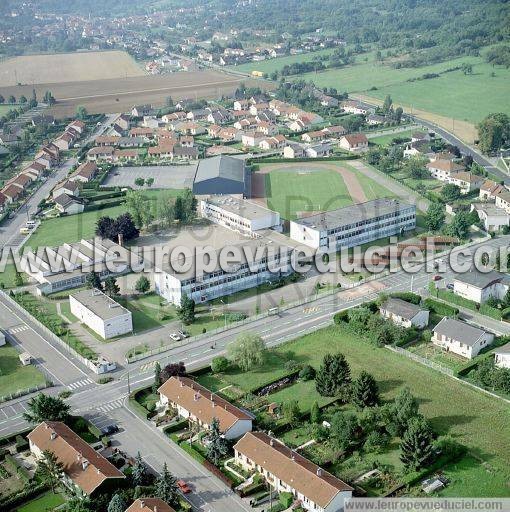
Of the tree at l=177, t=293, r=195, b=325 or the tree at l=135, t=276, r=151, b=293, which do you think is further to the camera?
the tree at l=135, t=276, r=151, b=293

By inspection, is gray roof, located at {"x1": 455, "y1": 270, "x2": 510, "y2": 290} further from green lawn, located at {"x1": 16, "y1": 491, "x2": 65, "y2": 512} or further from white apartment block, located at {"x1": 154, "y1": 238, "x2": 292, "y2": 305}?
green lawn, located at {"x1": 16, "y1": 491, "x2": 65, "y2": 512}

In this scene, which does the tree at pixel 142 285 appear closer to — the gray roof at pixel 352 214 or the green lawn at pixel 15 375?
the green lawn at pixel 15 375

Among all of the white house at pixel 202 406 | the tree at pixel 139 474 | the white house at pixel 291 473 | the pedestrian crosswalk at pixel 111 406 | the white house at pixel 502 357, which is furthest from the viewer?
the white house at pixel 502 357

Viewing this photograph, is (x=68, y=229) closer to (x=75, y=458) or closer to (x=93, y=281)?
(x=93, y=281)

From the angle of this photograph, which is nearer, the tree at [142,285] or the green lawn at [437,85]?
the tree at [142,285]

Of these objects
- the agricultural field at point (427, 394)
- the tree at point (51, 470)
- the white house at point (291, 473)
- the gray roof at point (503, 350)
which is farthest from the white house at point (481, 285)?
the tree at point (51, 470)

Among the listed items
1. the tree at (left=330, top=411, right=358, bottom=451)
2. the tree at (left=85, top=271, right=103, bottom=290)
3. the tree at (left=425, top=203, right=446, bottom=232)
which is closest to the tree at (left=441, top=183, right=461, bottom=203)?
the tree at (left=425, top=203, right=446, bottom=232)
